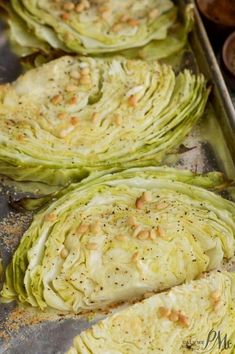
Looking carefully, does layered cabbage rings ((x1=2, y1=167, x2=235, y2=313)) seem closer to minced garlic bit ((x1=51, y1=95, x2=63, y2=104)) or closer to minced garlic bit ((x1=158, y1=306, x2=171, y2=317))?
minced garlic bit ((x1=158, y1=306, x2=171, y2=317))

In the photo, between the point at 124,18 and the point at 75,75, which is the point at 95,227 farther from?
the point at 124,18

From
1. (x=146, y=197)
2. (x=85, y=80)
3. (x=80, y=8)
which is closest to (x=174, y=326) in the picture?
(x=146, y=197)

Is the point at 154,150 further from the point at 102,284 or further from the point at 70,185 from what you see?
the point at 102,284

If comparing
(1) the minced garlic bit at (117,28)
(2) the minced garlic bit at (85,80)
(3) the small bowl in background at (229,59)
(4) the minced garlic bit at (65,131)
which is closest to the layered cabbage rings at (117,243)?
(4) the minced garlic bit at (65,131)

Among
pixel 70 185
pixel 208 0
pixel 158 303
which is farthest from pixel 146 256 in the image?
pixel 208 0

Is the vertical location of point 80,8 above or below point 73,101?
above

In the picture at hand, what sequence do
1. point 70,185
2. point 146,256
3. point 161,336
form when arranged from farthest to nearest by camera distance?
point 70,185, point 146,256, point 161,336
